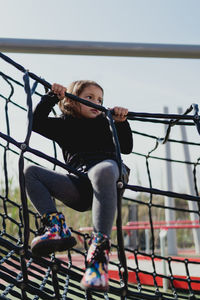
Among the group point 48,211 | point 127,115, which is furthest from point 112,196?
point 127,115

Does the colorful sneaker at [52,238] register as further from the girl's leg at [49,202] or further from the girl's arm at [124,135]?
the girl's arm at [124,135]

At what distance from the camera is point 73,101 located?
4.58 ft

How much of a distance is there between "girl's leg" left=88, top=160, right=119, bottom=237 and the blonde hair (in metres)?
0.46

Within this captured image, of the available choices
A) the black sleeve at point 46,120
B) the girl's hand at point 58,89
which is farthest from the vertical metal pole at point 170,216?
the girl's hand at point 58,89

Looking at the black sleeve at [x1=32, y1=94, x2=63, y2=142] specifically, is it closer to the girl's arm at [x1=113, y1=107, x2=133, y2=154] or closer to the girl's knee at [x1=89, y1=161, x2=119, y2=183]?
the girl's arm at [x1=113, y1=107, x2=133, y2=154]

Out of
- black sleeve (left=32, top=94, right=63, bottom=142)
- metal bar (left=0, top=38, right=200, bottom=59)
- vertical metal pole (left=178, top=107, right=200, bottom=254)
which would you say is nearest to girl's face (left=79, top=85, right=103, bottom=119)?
black sleeve (left=32, top=94, right=63, bottom=142)

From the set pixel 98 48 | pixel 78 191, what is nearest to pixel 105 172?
pixel 78 191

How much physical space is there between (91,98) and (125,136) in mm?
234

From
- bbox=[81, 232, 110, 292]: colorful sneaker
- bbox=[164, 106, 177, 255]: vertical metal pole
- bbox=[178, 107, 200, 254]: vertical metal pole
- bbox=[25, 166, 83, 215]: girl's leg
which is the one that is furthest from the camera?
bbox=[178, 107, 200, 254]: vertical metal pole

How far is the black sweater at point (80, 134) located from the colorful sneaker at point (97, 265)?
319 millimetres

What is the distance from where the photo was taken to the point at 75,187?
3.80ft

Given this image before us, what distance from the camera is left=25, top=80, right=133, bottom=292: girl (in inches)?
36.1

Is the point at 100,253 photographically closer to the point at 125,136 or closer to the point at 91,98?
the point at 125,136

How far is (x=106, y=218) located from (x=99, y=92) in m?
0.67
